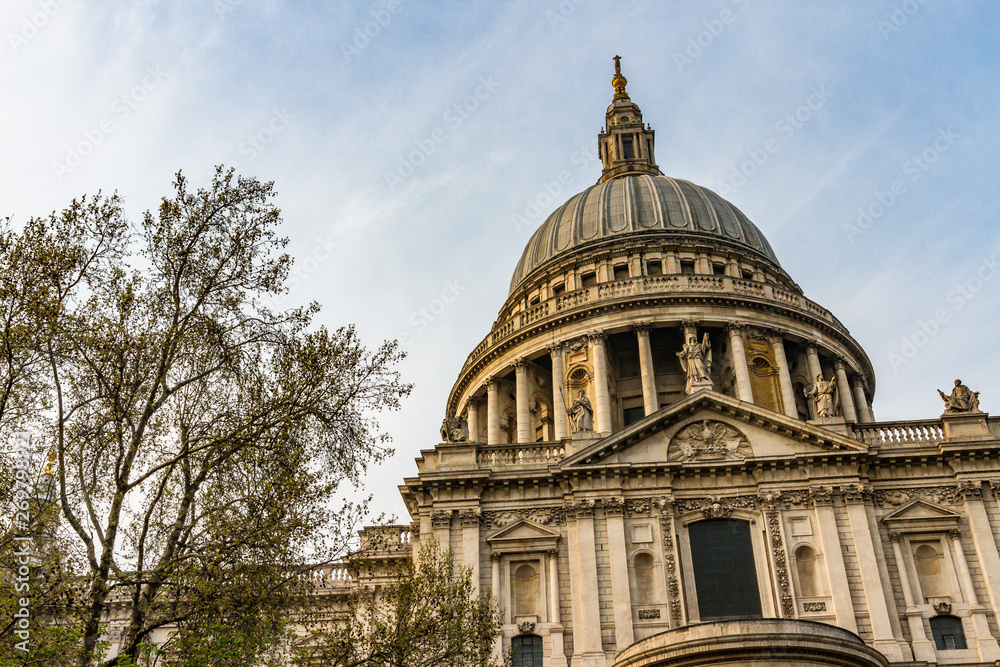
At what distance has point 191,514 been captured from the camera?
1745cm

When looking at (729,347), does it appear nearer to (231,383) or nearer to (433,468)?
(433,468)

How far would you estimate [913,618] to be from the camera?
99.4ft

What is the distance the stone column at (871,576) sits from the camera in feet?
96.2

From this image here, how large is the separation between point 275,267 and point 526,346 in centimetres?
3214

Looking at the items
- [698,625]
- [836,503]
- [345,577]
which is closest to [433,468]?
[345,577]

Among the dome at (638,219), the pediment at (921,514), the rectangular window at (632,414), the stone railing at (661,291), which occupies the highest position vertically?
the dome at (638,219)

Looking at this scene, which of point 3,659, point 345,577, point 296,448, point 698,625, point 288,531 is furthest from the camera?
point 345,577

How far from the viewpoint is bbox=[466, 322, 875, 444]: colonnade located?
1795 inches

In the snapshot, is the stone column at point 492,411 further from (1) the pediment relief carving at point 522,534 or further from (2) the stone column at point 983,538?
(2) the stone column at point 983,538

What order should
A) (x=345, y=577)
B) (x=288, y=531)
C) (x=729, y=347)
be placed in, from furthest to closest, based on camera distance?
Result: 1. (x=729, y=347)
2. (x=345, y=577)
3. (x=288, y=531)

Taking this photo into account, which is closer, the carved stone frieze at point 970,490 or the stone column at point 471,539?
the stone column at point 471,539

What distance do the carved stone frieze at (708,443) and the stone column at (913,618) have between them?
18.9ft

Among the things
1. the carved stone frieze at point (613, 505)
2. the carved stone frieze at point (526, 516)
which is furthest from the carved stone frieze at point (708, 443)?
the carved stone frieze at point (526, 516)

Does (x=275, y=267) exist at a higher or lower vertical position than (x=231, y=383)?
higher
